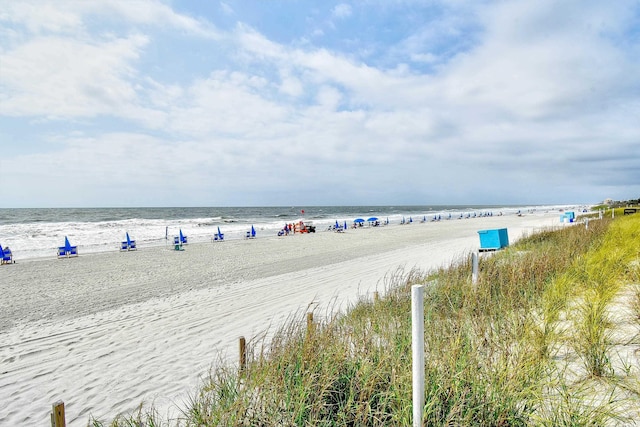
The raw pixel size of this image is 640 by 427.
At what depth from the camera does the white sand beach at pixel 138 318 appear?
434 cm

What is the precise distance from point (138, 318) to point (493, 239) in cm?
1314

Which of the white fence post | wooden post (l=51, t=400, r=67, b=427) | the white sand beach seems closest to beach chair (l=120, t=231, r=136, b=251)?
the white sand beach

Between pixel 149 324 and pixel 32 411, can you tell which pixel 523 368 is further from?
pixel 149 324

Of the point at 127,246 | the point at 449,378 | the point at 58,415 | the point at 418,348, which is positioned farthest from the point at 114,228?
the point at 418,348

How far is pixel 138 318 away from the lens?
741 centimetres

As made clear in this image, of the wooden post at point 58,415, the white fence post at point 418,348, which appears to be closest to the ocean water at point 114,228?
the wooden post at point 58,415

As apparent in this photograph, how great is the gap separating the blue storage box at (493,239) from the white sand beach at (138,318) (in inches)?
71.0

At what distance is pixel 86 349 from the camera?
19.0 ft

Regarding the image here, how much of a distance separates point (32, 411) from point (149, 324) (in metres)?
2.98

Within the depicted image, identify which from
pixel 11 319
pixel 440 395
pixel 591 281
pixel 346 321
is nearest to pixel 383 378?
pixel 440 395

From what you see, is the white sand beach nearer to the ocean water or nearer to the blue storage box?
the blue storage box

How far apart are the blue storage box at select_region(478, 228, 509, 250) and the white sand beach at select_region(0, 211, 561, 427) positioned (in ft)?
5.91

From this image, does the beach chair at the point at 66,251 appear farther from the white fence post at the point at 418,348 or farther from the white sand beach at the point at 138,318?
the white fence post at the point at 418,348

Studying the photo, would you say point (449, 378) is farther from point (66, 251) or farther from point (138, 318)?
point (66, 251)
